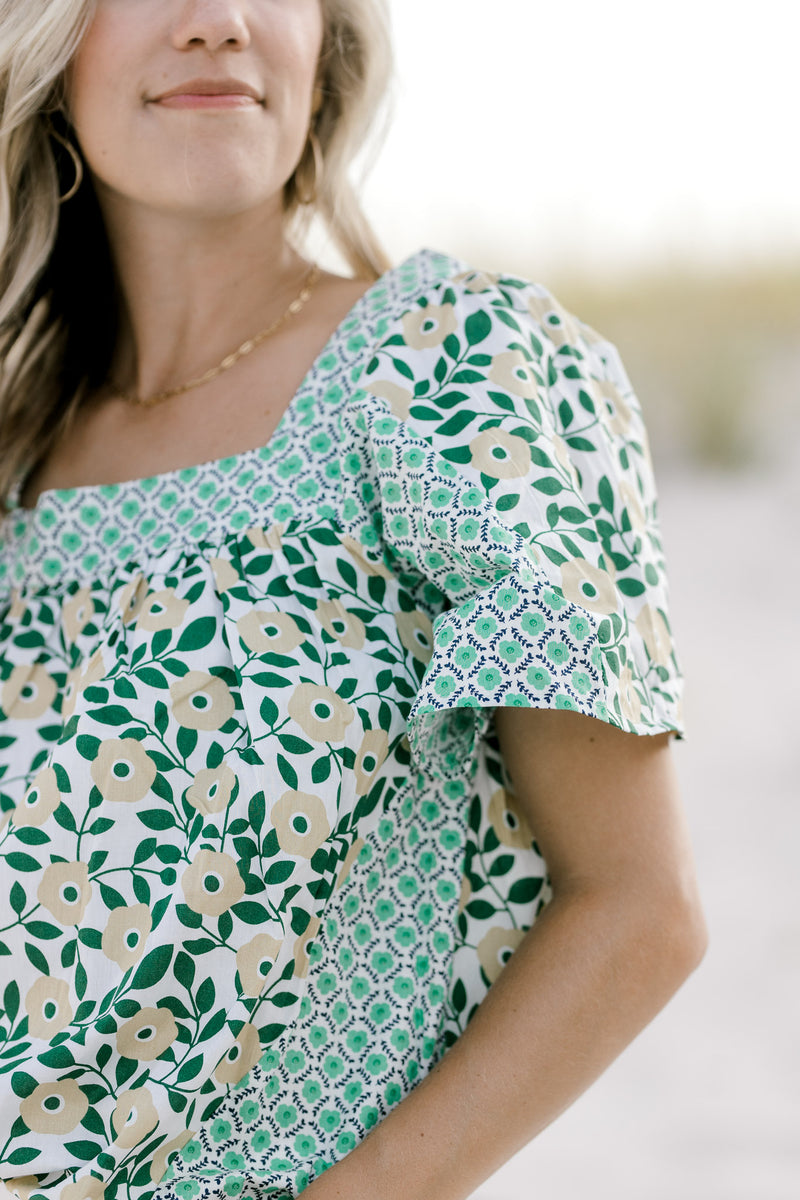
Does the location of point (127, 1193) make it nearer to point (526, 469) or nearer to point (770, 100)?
point (526, 469)

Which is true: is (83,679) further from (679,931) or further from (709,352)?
(709,352)

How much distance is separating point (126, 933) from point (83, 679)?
0.24m

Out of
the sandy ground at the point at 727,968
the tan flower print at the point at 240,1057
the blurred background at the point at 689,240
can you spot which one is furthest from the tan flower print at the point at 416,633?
the blurred background at the point at 689,240

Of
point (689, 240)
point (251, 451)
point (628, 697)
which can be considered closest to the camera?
point (628, 697)

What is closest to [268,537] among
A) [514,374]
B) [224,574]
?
[224,574]

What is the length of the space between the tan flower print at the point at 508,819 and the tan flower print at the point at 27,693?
0.44 meters

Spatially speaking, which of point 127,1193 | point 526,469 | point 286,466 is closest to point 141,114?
point 286,466

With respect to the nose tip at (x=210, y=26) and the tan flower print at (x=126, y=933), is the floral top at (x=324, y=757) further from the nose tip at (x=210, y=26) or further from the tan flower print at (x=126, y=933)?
the nose tip at (x=210, y=26)

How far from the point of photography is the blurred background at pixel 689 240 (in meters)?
4.61

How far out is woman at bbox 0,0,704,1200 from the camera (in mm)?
1008

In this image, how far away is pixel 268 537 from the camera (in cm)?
112

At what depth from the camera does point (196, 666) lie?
1080mm

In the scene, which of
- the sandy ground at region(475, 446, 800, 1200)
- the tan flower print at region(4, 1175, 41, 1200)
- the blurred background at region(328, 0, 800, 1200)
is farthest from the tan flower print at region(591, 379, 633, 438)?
the blurred background at region(328, 0, 800, 1200)

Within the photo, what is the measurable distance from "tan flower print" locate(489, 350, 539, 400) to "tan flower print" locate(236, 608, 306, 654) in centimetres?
27
